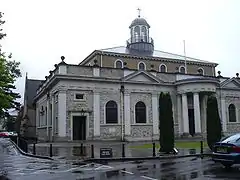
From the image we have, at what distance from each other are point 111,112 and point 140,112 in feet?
12.3

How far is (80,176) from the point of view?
36.0 feet

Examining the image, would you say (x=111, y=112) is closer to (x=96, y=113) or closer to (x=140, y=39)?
(x=96, y=113)

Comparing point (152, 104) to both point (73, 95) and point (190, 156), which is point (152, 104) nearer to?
point (73, 95)

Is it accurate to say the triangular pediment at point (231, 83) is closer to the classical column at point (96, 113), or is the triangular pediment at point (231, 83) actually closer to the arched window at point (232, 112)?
the arched window at point (232, 112)

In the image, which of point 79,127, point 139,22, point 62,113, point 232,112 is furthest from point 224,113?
point 62,113

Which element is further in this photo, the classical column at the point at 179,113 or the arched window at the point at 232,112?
the arched window at the point at 232,112

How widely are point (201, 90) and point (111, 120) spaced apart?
1131 cm

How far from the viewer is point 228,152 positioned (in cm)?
1139

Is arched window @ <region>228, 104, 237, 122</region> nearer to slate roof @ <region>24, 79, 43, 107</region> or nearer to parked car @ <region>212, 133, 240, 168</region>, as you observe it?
parked car @ <region>212, 133, 240, 168</region>

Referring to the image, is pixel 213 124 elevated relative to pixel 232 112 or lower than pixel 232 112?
lower

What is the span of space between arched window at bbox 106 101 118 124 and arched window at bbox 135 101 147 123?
8.85 ft

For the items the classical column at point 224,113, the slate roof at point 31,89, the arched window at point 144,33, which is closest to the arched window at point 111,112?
the classical column at point 224,113

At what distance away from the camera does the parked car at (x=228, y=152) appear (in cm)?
1110

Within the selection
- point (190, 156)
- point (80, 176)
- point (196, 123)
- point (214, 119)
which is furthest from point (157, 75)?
point (80, 176)
